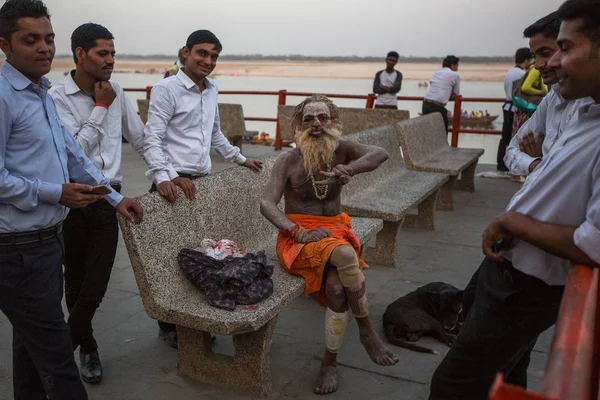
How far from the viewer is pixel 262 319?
285cm

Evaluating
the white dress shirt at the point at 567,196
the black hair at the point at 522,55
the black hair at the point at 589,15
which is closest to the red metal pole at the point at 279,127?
the black hair at the point at 522,55

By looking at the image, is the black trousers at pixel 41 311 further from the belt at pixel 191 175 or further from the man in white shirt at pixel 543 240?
the man in white shirt at pixel 543 240

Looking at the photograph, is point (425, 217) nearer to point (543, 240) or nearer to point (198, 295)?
point (198, 295)

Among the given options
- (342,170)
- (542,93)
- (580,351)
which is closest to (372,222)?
(342,170)

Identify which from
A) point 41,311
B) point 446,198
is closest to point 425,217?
point 446,198

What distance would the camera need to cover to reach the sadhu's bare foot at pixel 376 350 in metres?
3.32

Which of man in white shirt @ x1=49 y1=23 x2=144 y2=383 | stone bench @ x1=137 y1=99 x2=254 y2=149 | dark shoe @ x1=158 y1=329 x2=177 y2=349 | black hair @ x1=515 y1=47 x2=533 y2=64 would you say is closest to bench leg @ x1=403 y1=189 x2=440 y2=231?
dark shoe @ x1=158 y1=329 x2=177 y2=349

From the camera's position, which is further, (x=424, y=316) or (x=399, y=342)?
(x=424, y=316)

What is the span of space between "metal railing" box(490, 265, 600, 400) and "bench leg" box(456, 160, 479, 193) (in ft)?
21.8

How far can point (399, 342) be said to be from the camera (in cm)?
367

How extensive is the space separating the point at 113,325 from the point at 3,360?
27.3 inches

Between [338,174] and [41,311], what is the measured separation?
173cm

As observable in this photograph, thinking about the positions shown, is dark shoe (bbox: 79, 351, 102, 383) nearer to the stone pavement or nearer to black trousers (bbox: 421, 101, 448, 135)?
the stone pavement

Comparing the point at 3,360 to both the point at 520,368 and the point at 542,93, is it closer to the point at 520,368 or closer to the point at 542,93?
the point at 520,368
